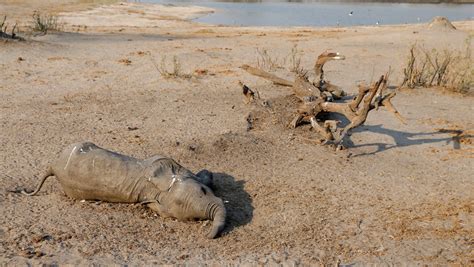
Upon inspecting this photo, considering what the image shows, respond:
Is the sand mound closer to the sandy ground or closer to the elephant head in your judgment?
the sandy ground

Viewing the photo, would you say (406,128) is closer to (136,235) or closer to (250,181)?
(250,181)

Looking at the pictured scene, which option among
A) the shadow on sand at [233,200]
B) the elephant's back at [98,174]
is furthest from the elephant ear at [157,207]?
the shadow on sand at [233,200]

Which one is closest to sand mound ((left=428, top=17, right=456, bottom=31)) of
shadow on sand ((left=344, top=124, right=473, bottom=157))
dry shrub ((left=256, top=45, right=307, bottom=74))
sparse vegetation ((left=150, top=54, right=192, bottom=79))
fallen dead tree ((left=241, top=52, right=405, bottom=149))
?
dry shrub ((left=256, top=45, right=307, bottom=74))

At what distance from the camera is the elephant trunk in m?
4.66

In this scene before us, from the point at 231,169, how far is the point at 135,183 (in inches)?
52.5

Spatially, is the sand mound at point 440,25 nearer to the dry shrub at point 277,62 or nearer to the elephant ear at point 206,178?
the dry shrub at point 277,62

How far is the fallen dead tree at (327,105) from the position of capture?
6547 millimetres

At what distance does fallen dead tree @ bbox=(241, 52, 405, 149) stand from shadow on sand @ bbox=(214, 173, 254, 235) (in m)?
1.57

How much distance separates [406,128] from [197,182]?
12.5ft

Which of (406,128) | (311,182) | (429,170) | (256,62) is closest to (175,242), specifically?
(311,182)

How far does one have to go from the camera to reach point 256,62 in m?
12.3

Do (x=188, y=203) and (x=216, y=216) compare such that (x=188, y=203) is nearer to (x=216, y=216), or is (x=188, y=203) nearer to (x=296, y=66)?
(x=216, y=216)

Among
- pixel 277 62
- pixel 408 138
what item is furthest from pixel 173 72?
pixel 408 138

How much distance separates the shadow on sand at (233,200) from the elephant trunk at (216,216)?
0.10 m
